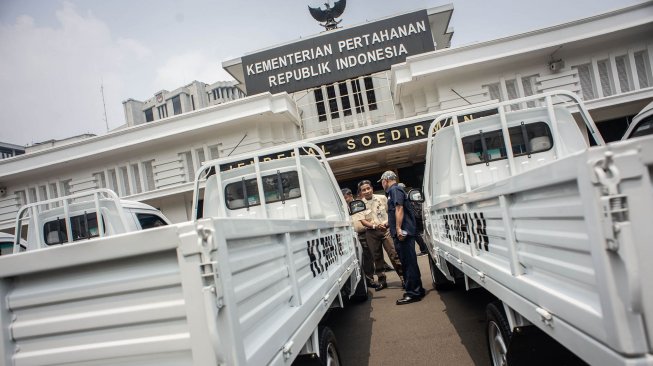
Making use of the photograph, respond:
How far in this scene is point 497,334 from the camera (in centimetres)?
283

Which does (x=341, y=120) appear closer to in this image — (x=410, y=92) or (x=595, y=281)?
(x=410, y=92)

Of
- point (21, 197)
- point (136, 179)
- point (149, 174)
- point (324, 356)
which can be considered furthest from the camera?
point (21, 197)

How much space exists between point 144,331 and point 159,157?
16.6m

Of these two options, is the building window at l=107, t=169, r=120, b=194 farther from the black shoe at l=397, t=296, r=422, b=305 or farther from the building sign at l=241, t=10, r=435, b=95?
the black shoe at l=397, t=296, r=422, b=305

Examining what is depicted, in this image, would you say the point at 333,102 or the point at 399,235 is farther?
the point at 333,102

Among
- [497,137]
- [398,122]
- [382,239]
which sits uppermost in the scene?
[398,122]

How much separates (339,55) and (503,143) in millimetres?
14063

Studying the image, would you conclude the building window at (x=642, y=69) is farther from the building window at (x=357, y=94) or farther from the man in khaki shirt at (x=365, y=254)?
the man in khaki shirt at (x=365, y=254)

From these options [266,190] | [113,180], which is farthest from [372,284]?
[113,180]

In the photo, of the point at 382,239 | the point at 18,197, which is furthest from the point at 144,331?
the point at 18,197

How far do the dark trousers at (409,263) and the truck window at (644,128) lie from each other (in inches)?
109

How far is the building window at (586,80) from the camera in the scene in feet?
47.9

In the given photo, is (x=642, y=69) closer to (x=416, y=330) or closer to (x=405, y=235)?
(x=405, y=235)

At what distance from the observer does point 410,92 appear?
1634 cm
